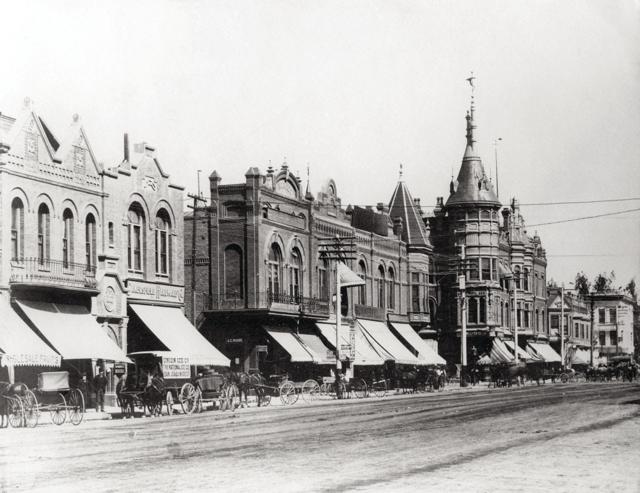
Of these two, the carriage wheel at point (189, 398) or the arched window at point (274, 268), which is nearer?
the carriage wheel at point (189, 398)

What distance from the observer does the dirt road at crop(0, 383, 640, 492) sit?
13219 millimetres

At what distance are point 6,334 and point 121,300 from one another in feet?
25.2

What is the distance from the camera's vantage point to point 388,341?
58312 mm

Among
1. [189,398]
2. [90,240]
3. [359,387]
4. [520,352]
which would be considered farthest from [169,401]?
[520,352]

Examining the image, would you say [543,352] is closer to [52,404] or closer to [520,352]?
[520,352]

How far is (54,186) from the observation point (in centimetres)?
3375

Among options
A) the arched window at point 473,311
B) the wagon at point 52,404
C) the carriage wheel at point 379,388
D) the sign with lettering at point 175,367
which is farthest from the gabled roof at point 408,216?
the wagon at point 52,404

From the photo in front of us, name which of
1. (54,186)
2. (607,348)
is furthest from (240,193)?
(607,348)

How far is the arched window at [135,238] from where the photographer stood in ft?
127

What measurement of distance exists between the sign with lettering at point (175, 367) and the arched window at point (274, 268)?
13040 mm

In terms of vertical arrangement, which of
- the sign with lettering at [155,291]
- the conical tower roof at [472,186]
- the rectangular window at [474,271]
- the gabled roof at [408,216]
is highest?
the conical tower roof at [472,186]

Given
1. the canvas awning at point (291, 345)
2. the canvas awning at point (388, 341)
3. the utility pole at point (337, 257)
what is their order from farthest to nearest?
1. the canvas awning at point (388, 341)
2. the utility pole at point (337, 257)
3. the canvas awning at point (291, 345)

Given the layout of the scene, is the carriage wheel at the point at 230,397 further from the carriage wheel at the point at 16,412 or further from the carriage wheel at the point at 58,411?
the carriage wheel at the point at 16,412

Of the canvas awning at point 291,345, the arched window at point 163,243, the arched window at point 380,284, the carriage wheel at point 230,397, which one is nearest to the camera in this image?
the carriage wheel at point 230,397
